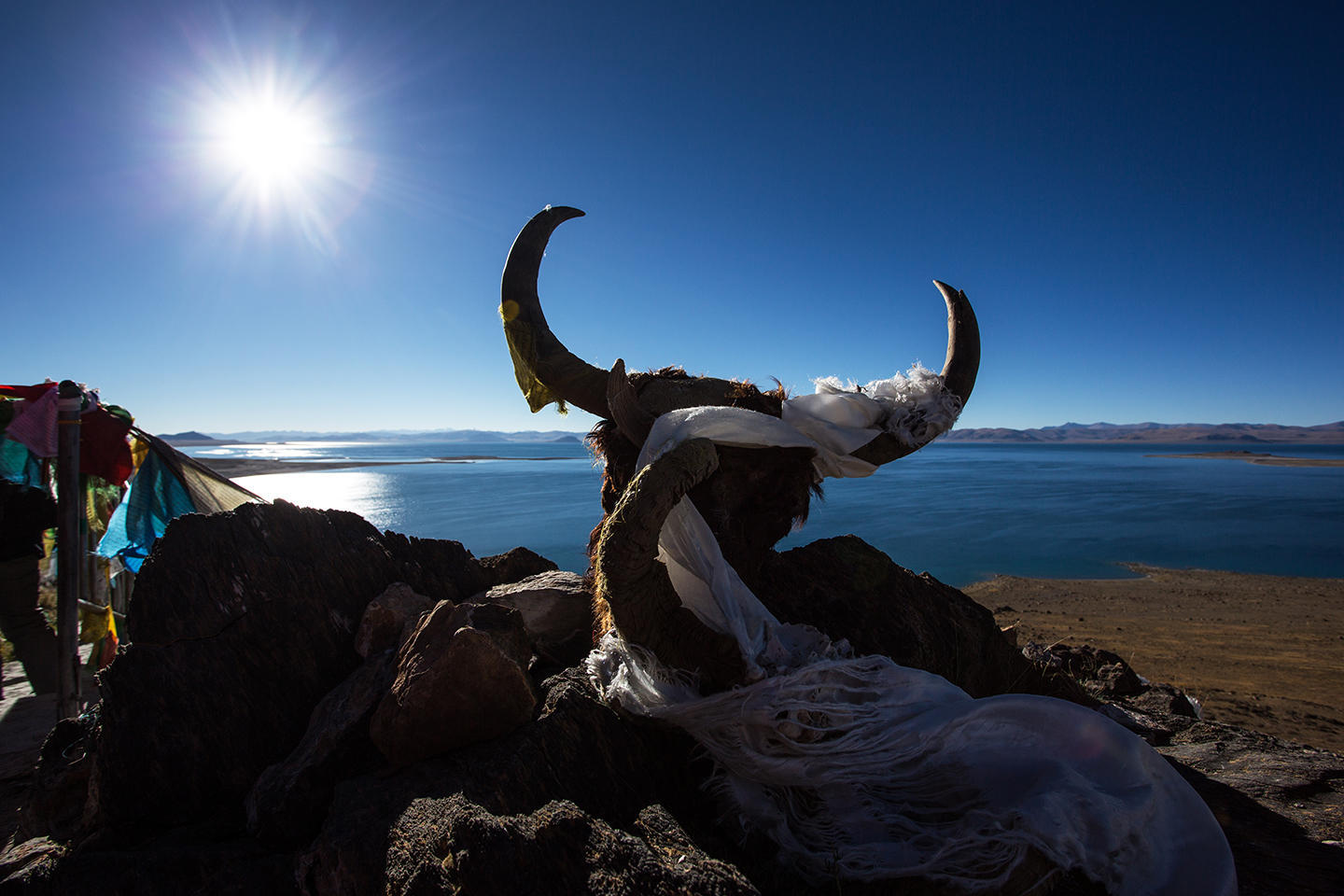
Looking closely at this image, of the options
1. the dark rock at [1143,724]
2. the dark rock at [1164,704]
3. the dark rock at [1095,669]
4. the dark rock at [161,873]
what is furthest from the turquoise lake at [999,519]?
the dark rock at [161,873]

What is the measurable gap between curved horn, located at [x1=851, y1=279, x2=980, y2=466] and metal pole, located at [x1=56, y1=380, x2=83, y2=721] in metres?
6.20

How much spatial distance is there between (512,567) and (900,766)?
2.68 meters

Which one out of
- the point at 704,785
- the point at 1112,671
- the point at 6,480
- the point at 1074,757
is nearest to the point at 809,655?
the point at 704,785

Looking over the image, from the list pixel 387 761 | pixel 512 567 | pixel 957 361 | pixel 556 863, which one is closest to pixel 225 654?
pixel 387 761

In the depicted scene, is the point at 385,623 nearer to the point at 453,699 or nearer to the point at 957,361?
the point at 453,699

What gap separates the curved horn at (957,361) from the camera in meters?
3.11

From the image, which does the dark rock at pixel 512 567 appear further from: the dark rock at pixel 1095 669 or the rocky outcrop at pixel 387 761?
the dark rock at pixel 1095 669

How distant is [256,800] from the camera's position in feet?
6.86

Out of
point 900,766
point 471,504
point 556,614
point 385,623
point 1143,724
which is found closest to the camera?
point 900,766

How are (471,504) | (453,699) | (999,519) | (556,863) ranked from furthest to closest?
(471,504)
(999,519)
(453,699)
(556,863)

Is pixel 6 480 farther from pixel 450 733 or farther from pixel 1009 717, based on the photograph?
pixel 1009 717

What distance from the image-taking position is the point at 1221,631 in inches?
478

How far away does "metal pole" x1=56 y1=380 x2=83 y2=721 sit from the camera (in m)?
4.90

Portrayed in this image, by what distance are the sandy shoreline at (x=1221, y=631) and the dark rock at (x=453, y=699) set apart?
9359 millimetres
